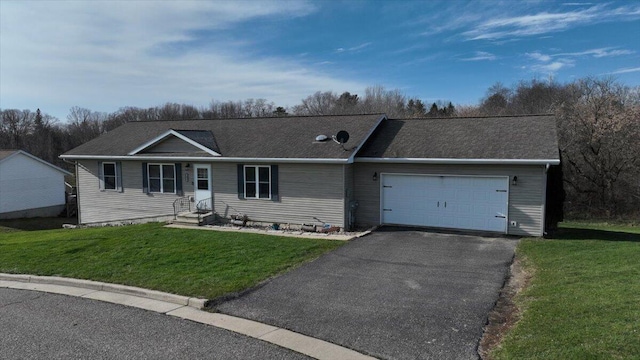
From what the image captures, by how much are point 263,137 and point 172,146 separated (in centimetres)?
369

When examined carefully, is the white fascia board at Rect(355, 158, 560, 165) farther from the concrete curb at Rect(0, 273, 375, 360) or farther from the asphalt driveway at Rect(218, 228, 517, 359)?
the concrete curb at Rect(0, 273, 375, 360)

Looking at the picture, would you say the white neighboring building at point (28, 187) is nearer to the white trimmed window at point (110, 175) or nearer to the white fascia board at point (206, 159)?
the white fascia board at point (206, 159)

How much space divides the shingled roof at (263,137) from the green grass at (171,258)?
3620 mm

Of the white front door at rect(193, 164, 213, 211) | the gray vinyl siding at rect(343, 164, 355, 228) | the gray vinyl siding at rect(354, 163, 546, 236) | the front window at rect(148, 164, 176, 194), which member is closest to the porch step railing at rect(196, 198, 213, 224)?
the white front door at rect(193, 164, 213, 211)

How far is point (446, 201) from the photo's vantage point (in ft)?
46.7

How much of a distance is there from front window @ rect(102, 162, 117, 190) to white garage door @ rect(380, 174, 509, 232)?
1186 centimetres

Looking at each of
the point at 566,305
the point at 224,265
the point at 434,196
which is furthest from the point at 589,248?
the point at 224,265

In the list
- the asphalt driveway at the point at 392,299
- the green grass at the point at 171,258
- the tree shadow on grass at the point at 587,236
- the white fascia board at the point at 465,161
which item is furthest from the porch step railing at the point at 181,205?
the tree shadow on grass at the point at 587,236

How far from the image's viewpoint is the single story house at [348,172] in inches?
529

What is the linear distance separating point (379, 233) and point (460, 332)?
25.8 ft

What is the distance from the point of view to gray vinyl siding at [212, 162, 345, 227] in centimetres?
1471

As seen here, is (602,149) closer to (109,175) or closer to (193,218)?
(193,218)

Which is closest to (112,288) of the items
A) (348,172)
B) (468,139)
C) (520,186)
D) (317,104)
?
(348,172)

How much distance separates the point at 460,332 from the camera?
593 cm
